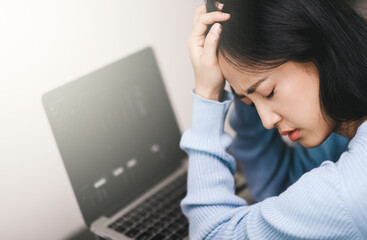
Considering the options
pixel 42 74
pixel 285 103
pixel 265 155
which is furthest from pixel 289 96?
pixel 42 74

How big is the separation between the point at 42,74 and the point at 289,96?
54 centimetres

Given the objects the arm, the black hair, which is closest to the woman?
the black hair

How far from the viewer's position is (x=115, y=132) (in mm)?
894

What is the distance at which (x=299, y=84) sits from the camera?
67cm

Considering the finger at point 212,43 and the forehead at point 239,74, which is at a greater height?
the finger at point 212,43

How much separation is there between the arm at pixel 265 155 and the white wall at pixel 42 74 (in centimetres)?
37

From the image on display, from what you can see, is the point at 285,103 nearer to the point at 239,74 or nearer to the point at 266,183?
the point at 239,74

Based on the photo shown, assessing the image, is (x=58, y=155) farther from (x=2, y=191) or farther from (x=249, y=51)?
(x=249, y=51)

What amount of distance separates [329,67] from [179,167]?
1.67 feet

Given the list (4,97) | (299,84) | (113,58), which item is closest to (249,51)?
(299,84)

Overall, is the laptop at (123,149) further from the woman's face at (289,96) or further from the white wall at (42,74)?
the woman's face at (289,96)

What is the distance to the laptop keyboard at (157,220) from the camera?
0.78 metres

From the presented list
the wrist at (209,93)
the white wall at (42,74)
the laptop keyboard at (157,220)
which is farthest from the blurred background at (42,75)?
the wrist at (209,93)

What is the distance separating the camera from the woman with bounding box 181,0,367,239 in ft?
1.85
